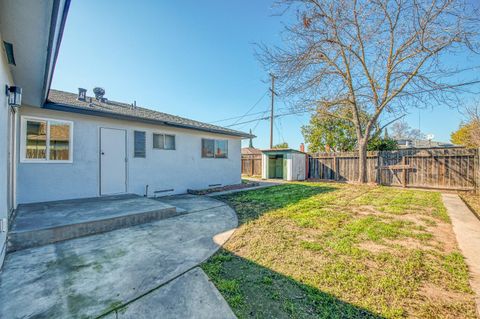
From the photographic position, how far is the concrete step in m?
3.12

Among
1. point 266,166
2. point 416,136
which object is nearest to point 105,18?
point 266,166

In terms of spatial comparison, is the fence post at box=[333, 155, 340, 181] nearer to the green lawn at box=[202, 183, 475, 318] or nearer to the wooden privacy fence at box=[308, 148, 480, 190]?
the wooden privacy fence at box=[308, 148, 480, 190]

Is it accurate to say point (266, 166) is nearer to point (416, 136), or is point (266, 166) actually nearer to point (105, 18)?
point (105, 18)

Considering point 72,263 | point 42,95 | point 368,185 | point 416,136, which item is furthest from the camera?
point 416,136

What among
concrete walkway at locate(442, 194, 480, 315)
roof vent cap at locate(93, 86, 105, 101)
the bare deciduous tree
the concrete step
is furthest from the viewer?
roof vent cap at locate(93, 86, 105, 101)

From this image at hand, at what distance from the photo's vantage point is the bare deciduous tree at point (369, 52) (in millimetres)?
6613

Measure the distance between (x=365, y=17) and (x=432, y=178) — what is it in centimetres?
755

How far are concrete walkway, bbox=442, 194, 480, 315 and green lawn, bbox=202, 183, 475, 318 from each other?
87 mm

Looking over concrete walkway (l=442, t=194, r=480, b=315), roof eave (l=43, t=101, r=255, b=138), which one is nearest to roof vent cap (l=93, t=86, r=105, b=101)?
roof eave (l=43, t=101, r=255, b=138)

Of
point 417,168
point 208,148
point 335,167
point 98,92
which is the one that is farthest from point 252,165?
point 98,92

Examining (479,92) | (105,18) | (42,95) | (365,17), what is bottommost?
(42,95)

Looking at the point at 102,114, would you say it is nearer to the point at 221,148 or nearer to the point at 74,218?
the point at 74,218

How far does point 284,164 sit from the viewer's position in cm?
1320

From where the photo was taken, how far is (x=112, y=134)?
244 inches
